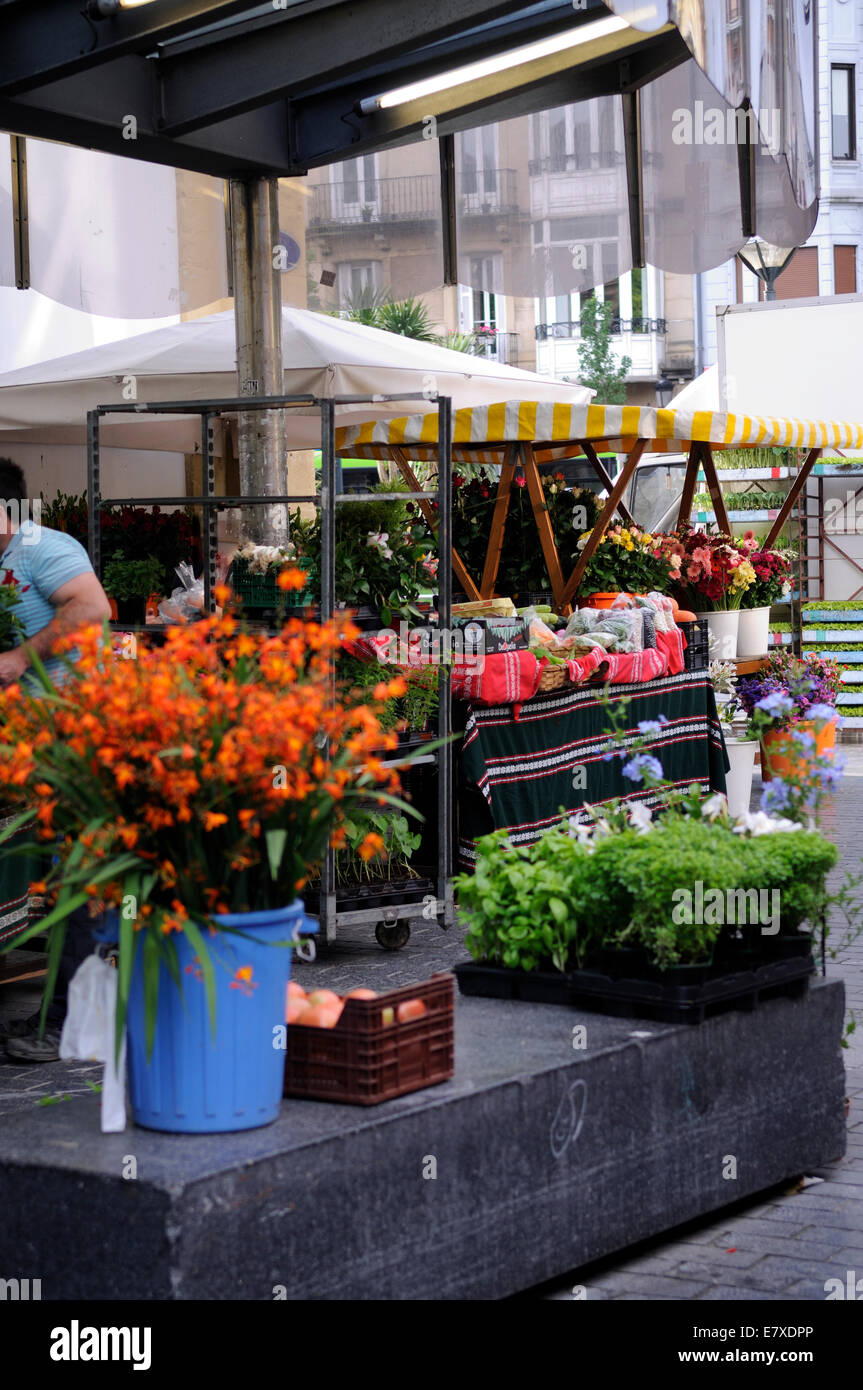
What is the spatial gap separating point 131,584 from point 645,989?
4029 millimetres

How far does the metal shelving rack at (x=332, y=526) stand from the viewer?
6.87 m

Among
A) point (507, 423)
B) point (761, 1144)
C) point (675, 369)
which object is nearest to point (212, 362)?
point (507, 423)

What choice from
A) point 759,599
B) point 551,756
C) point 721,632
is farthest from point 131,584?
point 759,599

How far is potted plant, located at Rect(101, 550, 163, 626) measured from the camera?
7609 millimetres

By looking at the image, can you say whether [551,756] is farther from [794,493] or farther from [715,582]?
[794,493]

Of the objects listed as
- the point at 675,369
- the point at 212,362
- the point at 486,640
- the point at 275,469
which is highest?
the point at 675,369

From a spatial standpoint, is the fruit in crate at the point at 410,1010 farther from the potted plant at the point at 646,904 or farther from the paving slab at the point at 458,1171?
the potted plant at the point at 646,904

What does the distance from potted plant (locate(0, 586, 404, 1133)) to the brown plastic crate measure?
4.5 inches

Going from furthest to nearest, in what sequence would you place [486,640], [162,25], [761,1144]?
[486,640]
[162,25]
[761,1144]

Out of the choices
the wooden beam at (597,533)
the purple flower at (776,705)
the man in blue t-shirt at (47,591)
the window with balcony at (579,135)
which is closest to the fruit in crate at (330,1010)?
the purple flower at (776,705)

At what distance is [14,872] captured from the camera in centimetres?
591

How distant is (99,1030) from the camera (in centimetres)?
341
